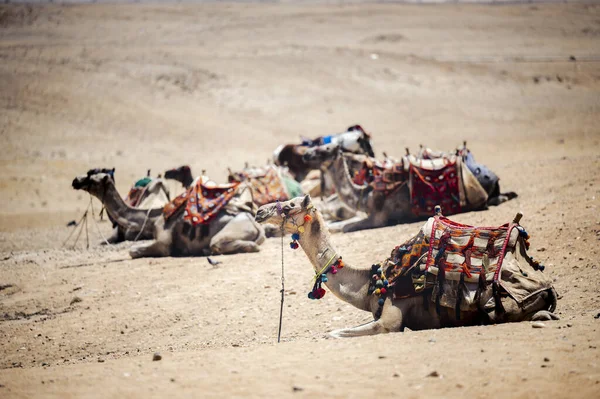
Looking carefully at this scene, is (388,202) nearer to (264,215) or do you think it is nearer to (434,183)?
(434,183)

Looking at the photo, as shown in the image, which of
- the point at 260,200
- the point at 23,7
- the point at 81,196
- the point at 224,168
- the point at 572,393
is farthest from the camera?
the point at 23,7

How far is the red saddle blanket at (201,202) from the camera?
Result: 12438 millimetres

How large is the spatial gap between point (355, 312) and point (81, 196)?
46.5 ft

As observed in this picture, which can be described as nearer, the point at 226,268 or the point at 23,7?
the point at 226,268

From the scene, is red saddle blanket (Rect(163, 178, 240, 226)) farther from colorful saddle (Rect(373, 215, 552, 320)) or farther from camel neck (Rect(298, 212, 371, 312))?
colorful saddle (Rect(373, 215, 552, 320))

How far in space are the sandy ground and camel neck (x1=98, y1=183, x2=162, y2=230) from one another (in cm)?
56

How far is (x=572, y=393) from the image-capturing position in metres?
5.48

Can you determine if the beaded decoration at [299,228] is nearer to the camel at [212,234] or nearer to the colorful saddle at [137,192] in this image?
the camel at [212,234]

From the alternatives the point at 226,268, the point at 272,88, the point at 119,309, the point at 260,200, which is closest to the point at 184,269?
the point at 226,268

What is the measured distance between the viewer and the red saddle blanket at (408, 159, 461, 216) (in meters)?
13.1

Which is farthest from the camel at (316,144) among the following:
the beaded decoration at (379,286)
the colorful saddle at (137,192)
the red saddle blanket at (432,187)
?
→ the beaded decoration at (379,286)

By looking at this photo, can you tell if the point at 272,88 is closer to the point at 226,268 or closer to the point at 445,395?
the point at 226,268

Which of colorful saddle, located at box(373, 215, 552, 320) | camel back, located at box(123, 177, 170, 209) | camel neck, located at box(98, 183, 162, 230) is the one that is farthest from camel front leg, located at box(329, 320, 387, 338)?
camel back, located at box(123, 177, 170, 209)

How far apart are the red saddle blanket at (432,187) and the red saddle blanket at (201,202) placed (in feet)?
9.86
